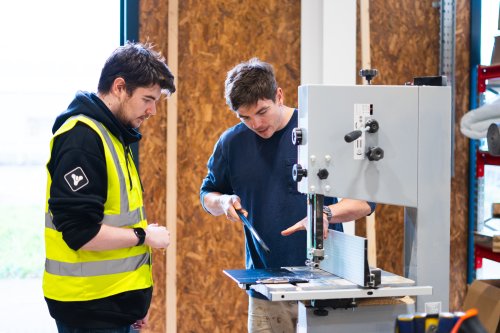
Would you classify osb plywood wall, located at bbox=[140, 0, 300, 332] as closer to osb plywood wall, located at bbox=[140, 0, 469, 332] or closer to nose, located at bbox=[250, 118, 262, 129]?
osb plywood wall, located at bbox=[140, 0, 469, 332]

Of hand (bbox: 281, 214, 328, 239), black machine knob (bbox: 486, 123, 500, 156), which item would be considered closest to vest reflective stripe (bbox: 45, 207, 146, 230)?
hand (bbox: 281, 214, 328, 239)

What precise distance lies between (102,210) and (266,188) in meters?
0.74

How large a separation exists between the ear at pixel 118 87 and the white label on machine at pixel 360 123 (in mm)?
728

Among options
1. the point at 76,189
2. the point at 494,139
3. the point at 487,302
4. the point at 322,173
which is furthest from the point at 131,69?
the point at 487,302

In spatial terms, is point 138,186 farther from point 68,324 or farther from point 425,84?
point 425,84

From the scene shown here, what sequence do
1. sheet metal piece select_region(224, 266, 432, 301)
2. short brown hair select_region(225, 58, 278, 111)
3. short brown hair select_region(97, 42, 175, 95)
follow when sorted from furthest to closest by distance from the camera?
short brown hair select_region(225, 58, 278, 111) < short brown hair select_region(97, 42, 175, 95) < sheet metal piece select_region(224, 266, 432, 301)

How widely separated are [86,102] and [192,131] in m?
1.69

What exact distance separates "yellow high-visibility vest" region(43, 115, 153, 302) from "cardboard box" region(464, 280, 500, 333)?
1.71 m

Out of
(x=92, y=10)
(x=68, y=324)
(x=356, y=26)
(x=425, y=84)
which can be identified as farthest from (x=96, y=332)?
(x=356, y=26)

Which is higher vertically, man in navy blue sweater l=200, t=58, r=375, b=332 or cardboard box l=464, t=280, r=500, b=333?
man in navy blue sweater l=200, t=58, r=375, b=332

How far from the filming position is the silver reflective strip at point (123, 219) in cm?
200

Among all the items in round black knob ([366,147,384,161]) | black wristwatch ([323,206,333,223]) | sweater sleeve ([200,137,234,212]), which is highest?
round black knob ([366,147,384,161])

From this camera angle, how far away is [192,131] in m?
3.71

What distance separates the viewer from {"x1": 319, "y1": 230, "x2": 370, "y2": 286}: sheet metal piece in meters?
1.93
